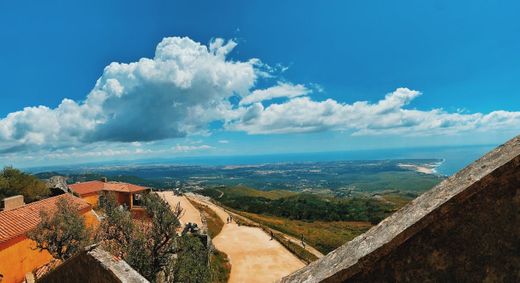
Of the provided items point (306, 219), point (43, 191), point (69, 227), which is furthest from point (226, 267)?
point (306, 219)

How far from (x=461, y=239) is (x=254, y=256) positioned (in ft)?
144

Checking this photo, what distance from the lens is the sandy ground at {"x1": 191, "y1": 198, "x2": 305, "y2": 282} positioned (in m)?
38.2

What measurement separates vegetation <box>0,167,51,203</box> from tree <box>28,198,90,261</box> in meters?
26.4

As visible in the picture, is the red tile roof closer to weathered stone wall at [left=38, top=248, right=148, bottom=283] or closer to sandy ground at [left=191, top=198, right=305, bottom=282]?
sandy ground at [left=191, top=198, right=305, bottom=282]

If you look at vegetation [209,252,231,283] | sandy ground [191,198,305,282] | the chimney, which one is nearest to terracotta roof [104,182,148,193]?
sandy ground [191,198,305,282]

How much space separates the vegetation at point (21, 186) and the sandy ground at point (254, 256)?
25400mm

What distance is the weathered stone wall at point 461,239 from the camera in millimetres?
3242

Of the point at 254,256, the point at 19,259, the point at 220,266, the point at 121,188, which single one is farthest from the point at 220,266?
the point at 121,188

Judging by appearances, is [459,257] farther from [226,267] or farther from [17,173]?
[17,173]

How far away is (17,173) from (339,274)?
59.9 metres

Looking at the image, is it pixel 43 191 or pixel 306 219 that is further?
pixel 306 219

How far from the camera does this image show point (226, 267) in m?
39.4

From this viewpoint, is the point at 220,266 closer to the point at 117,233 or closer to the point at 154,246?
the point at 154,246

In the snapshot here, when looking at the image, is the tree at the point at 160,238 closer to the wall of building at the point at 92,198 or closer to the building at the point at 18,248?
the building at the point at 18,248
